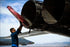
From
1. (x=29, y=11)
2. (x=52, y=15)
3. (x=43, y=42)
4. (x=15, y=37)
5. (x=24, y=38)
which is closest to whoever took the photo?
(x=52, y=15)

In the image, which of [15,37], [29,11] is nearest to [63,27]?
[29,11]

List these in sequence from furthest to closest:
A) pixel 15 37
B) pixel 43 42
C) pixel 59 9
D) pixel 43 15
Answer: pixel 43 42
pixel 15 37
pixel 59 9
pixel 43 15

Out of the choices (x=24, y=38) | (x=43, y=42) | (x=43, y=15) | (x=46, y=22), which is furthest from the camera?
(x=24, y=38)

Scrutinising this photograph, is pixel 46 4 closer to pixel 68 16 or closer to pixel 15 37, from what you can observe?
pixel 68 16

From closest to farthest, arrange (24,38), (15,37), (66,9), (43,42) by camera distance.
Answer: (66,9) < (15,37) < (43,42) < (24,38)

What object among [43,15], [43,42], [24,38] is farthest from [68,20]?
[24,38]

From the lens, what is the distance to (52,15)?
7.59 feet

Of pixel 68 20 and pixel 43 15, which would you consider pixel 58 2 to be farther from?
pixel 68 20

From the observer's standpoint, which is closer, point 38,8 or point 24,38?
point 38,8

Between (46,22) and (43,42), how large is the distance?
473cm

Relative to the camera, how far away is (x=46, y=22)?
1826 mm

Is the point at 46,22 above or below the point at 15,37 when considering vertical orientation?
above

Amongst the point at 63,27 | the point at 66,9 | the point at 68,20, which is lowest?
the point at 63,27

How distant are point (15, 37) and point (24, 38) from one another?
160 inches
